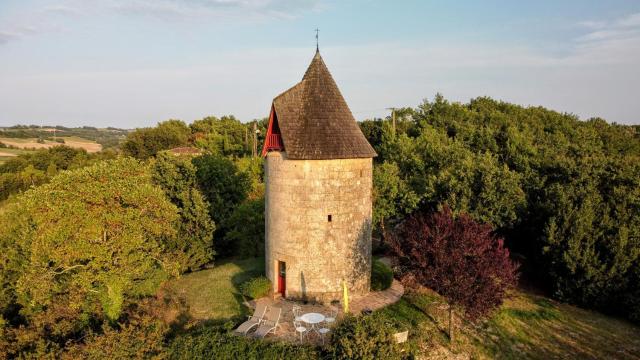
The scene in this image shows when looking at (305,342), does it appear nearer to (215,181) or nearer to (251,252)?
(251,252)

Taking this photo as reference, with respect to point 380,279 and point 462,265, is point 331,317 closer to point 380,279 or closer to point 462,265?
point 380,279

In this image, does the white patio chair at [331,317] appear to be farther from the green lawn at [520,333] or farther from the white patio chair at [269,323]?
the green lawn at [520,333]

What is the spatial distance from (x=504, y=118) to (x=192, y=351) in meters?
36.0

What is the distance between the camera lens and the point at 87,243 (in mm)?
15094

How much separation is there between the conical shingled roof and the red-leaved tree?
4.48m

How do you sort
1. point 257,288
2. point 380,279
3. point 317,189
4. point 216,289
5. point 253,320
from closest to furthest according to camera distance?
point 253,320
point 317,189
point 257,288
point 380,279
point 216,289

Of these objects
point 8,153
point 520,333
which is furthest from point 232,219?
point 8,153

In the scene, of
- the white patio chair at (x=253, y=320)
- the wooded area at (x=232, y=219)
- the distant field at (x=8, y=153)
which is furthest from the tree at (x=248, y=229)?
the distant field at (x=8, y=153)

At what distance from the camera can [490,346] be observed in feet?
53.8

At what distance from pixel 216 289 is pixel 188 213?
7.73 m

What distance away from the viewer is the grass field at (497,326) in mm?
15922

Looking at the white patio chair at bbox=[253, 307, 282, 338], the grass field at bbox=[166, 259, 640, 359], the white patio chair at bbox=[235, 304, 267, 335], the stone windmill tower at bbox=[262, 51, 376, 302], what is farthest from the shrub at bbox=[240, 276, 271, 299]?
the white patio chair at bbox=[253, 307, 282, 338]

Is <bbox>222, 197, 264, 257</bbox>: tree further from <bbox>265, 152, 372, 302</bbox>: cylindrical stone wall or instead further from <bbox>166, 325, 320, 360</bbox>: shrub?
<bbox>166, 325, 320, 360</bbox>: shrub

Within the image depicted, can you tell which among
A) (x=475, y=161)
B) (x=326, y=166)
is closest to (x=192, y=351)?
(x=326, y=166)
